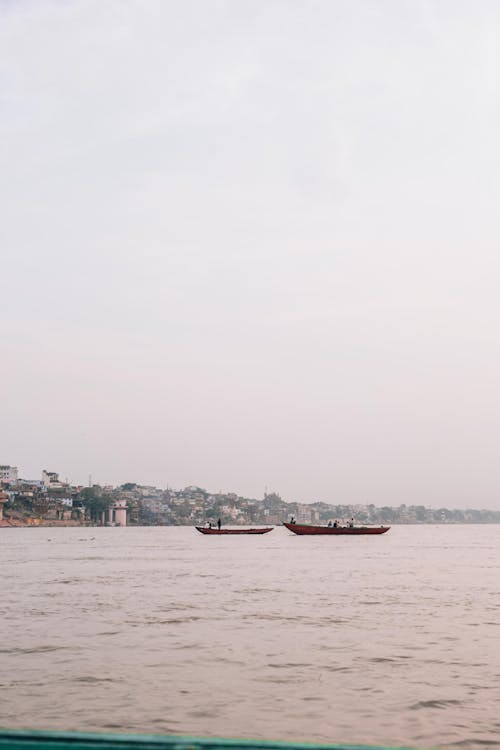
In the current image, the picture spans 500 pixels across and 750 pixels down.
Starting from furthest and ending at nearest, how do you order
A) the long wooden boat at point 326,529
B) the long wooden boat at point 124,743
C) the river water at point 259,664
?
the long wooden boat at point 326,529 → the river water at point 259,664 → the long wooden boat at point 124,743

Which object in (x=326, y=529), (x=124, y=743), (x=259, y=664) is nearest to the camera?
(x=124, y=743)

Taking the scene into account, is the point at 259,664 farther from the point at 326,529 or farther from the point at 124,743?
the point at 326,529

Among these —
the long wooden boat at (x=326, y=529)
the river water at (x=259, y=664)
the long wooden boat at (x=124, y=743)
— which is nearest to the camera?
the long wooden boat at (x=124, y=743)

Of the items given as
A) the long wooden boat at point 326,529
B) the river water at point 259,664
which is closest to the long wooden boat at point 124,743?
the river water at point 259,664

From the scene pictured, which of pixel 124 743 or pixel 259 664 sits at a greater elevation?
pixel 124 743

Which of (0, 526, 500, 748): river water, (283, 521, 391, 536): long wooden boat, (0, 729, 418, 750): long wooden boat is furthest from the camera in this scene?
(283, 521, 391, 536): long wooden boat

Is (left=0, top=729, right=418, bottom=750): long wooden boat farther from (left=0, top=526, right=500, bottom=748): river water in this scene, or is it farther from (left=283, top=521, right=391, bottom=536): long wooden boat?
(left=283, top=521, right=391, bottom=536): long wooden boat

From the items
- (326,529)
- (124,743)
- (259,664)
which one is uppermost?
(124,743)

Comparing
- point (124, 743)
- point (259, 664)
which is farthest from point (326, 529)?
point (124, 743)

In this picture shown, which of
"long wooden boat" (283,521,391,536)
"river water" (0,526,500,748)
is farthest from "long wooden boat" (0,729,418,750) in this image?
"long wooden boat" (283,521,391,536)

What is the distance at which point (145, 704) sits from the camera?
46.5 ft

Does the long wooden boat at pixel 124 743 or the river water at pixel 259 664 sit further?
the river water at pixel 259 664

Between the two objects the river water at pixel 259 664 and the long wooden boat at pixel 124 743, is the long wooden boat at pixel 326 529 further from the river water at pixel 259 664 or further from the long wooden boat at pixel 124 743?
the long wooden boat at pixel 124 743

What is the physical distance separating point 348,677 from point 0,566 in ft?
179
